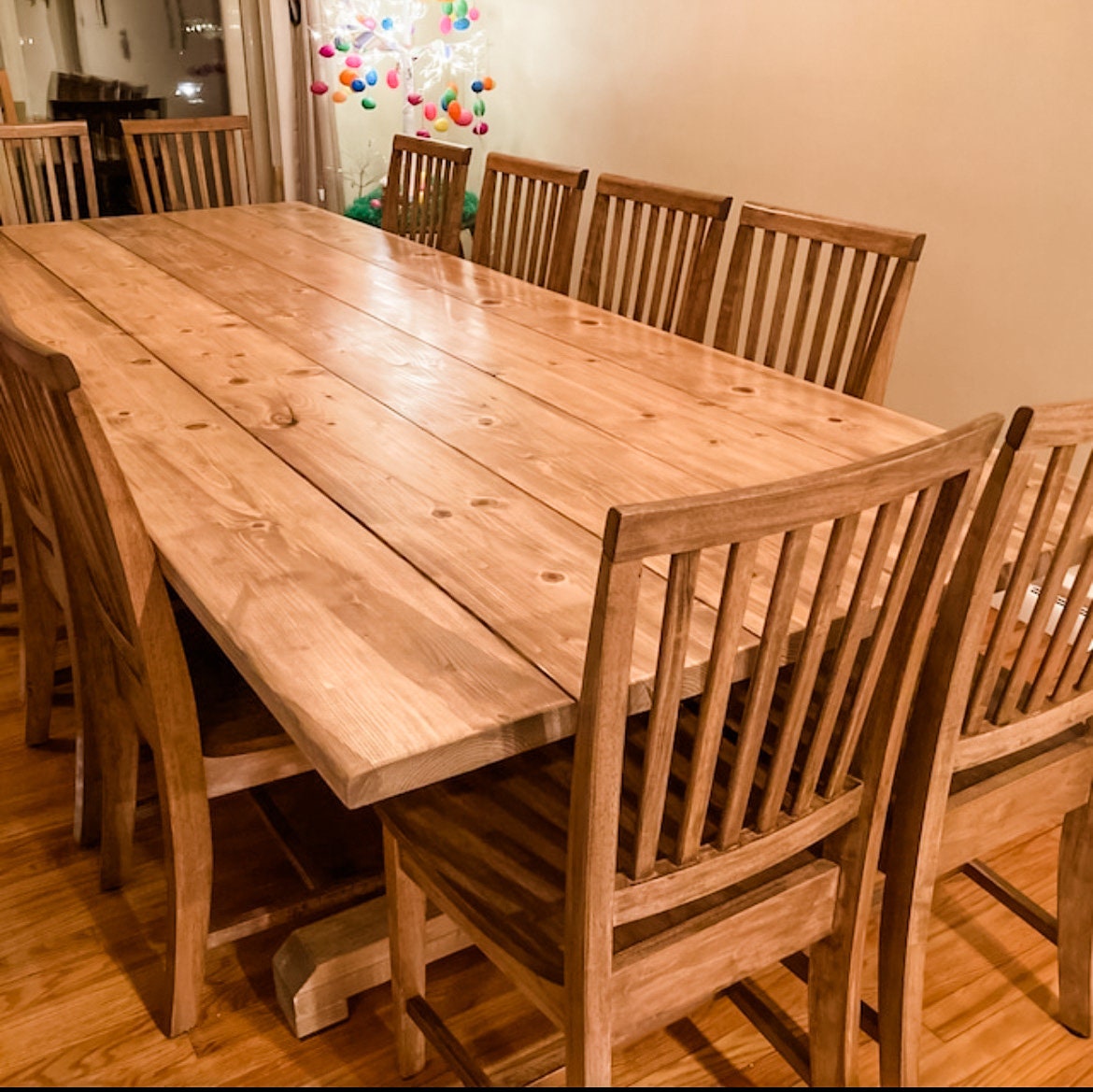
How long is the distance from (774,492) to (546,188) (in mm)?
2007

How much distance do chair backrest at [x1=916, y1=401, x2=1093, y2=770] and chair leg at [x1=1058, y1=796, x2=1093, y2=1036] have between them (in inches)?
8.8

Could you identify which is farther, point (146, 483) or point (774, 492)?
point (146, 483)

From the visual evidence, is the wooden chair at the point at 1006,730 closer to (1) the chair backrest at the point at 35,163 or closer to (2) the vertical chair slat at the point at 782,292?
(2) the vertical chair slat at the point at 782,292

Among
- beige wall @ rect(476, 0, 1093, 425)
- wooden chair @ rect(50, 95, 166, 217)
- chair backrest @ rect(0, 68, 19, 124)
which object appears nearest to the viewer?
beige wall @ rect(476, 0, 1093, 425)

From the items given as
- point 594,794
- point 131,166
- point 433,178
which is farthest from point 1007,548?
point 131,166

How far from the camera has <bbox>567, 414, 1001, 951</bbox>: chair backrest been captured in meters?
0.87

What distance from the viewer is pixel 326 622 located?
45.2 inches

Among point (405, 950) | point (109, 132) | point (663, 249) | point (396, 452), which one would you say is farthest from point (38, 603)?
point (109, 132)

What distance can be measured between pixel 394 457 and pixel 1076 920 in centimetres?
111

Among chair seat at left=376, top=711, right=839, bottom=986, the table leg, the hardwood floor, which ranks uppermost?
chair seat at left=376, top=711, right=839, bottom=986

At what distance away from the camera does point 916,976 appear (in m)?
1.37

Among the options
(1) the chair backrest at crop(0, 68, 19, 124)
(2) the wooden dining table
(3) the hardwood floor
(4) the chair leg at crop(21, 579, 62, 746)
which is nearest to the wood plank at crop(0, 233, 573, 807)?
(2) the wooden dining table

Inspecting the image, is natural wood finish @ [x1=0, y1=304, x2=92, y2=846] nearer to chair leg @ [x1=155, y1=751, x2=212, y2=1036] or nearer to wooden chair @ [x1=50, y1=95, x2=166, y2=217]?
chair leg @ [x1=155, y1=751, x2=212, y2=1036]

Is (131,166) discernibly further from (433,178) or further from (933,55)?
(933,55)
